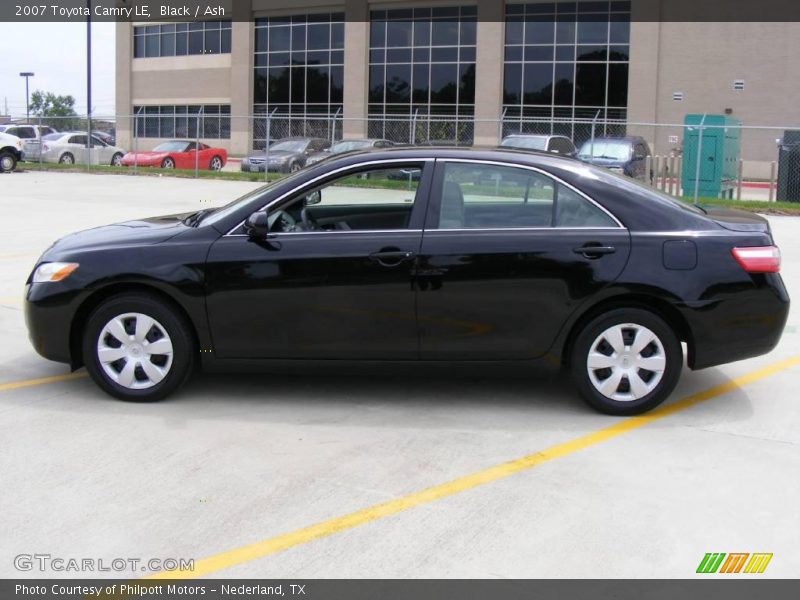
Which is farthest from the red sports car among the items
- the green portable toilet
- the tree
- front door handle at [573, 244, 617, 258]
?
the tree

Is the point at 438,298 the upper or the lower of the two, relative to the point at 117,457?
upper

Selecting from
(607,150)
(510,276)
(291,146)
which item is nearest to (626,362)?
(510,276)

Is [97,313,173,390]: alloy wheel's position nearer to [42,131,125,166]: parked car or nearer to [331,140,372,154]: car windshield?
[331,140,372,154]: car windshield

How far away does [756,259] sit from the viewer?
18.1 feet

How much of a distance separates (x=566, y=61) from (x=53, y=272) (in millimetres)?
36285

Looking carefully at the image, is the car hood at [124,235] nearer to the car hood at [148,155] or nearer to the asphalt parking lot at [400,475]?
the asphalt parking lot at [400,475]

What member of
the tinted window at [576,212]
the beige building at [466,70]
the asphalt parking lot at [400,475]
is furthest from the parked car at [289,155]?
the tinted window at [576,212]


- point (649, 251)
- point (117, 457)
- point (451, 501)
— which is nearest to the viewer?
point (451, 501)

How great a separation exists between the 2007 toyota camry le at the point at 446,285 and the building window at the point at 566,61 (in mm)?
32873
